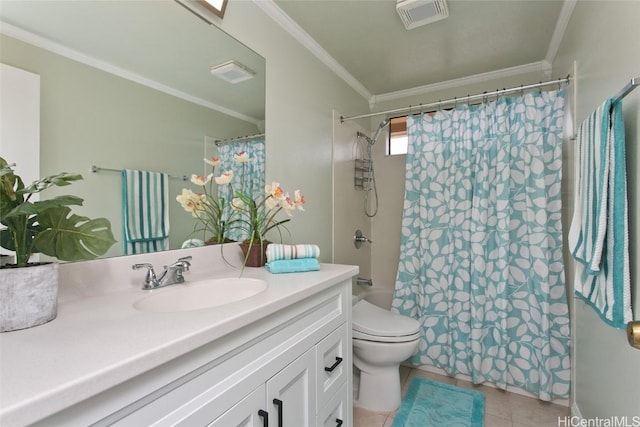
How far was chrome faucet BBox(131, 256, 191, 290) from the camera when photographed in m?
1.03

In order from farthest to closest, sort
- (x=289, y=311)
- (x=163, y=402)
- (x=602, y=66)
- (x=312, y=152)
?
(x=312, y=152) → (x=602, y=66) → (x=289, y=311) → (x=163, y=402)

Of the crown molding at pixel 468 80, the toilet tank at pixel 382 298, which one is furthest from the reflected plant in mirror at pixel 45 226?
the crown molding at pixel 468 80

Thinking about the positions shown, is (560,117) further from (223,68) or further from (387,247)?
(223,68)

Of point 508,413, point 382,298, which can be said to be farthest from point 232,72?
point 508,413

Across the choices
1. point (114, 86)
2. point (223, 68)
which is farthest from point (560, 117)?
point (114, 86)

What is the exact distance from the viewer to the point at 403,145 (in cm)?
282

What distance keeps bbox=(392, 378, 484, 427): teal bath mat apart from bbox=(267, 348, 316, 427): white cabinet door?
916 millimetres

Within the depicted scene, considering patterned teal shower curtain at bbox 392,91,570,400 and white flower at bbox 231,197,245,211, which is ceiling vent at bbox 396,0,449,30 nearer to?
patterned teal shower curtain at bbox 392,91,570,400

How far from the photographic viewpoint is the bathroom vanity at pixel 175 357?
0.46 m

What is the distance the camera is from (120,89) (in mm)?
1033

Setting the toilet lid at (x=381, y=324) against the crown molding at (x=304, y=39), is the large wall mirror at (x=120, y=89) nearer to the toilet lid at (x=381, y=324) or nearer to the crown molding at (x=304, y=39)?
the crown molding at (x=304, y=39)

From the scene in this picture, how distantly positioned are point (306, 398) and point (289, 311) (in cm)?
33

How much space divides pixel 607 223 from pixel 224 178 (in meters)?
1.45

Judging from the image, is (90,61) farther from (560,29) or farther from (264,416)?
(560,29)
